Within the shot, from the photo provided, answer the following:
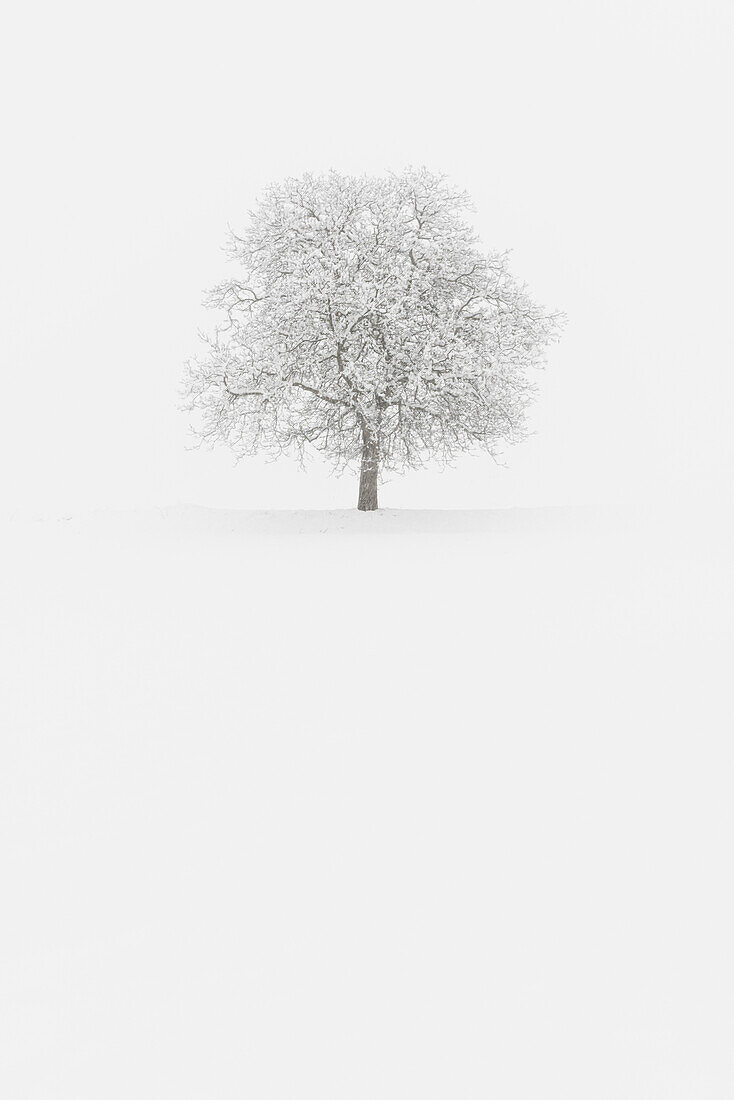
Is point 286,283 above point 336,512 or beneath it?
above

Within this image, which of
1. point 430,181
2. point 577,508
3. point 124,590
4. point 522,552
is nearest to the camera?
point 124,590

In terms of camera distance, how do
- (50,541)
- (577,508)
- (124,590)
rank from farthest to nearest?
1. (577,508)
2. (50,541)
3. (124,590)

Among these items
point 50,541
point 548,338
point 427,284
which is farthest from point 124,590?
point 548,338

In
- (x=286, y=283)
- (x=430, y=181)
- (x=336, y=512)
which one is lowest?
(x=336, y=512)

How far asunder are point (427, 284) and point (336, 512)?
247 inches

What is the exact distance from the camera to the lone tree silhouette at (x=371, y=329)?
65.9 ft

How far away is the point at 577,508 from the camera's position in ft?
76.8

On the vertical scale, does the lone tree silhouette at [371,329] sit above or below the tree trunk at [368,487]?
above

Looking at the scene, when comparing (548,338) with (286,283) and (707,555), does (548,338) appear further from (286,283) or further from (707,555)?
(707,555)

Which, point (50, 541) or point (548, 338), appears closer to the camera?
point (50, 541)

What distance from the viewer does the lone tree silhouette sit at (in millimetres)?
20078

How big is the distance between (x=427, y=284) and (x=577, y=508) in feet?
25.0

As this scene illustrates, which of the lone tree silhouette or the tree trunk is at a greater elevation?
the lone tree silhouette

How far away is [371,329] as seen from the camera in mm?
20578
